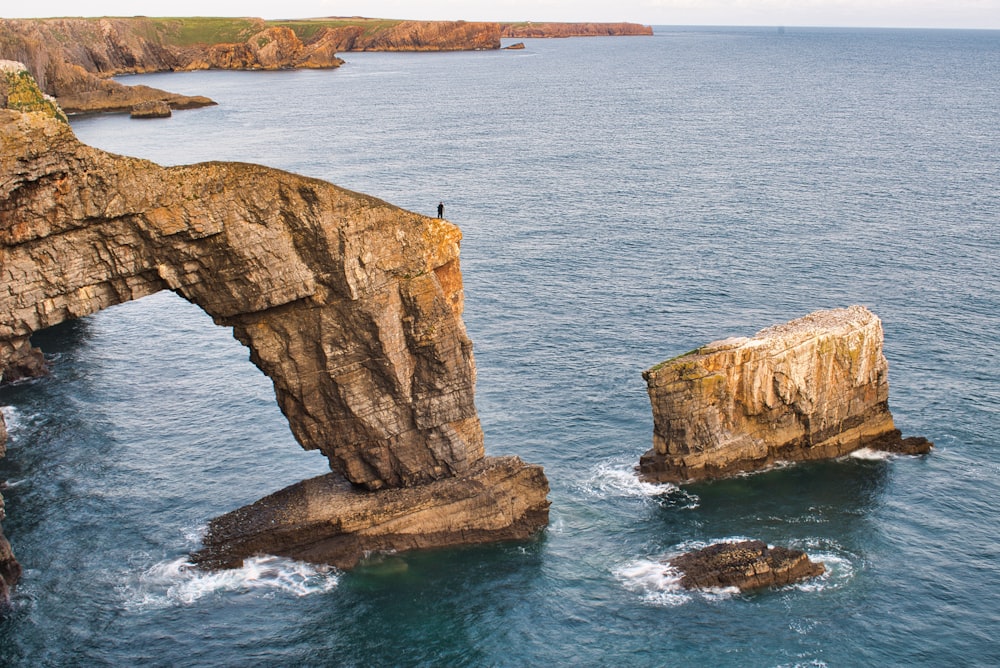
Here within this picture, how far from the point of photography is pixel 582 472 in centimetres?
6300

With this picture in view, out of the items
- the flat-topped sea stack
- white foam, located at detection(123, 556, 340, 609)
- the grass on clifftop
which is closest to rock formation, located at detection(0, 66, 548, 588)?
white foam, located at detection(123, 556, 340, 609)

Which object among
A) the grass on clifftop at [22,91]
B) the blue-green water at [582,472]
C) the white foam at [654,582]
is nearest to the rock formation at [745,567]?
the white foam at [654,582]

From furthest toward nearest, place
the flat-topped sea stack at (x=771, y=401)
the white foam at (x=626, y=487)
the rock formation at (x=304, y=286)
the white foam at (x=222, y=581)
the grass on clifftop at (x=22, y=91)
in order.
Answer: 1. the grass on clifftop at (x=22, y=91)
2. the flat-topped sea stack at (x=771, y=401)
3. the white foam at (x=626, y=487)
4. the white foam at (x=222, y=581)
5. the rock formation at (x=304, y=286)

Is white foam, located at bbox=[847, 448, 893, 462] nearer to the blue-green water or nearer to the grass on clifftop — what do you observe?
the blue-green water

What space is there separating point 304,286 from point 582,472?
23.4 metres

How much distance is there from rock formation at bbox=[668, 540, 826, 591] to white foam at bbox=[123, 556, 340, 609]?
1786 cm

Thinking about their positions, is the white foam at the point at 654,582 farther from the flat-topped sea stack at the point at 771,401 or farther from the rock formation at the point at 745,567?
the flat-topped sea stack at the point at 771,401

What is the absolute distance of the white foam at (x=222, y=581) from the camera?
161 feet

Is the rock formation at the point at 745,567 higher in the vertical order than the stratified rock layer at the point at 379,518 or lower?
lower

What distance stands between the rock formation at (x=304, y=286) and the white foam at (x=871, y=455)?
72.6 ft

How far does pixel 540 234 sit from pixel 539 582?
219 ft

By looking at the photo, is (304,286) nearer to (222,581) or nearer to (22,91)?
(222,581)

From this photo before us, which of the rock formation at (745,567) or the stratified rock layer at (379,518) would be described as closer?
the rock formation at (745,567)

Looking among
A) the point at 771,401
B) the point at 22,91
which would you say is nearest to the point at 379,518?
the point at 771,401
